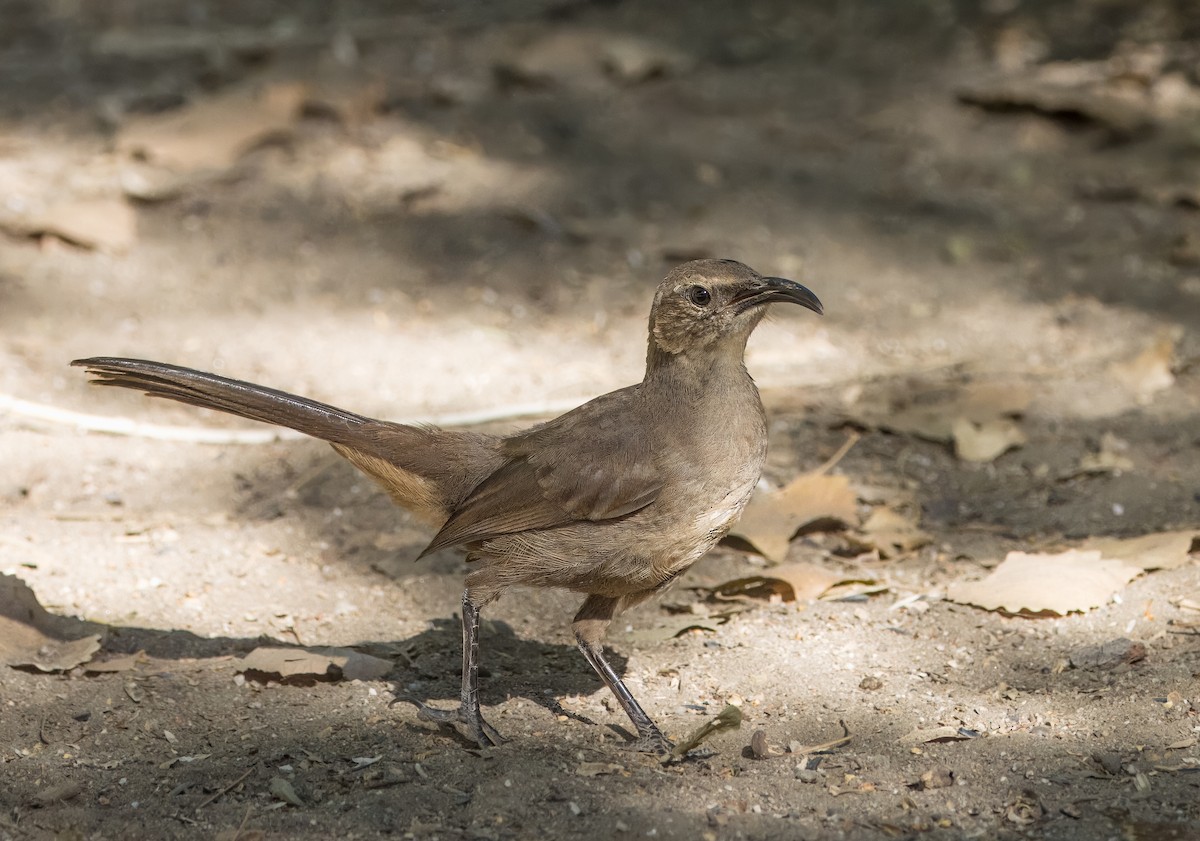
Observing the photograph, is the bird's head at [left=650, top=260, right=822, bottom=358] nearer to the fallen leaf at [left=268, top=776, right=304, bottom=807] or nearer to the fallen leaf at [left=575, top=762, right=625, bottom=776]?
the fallen leaf at [left=575, top=762, right=625, bottom=776]

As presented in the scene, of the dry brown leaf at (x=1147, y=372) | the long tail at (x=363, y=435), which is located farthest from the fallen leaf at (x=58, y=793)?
the dry brown leaf at (x=1147, y=372)

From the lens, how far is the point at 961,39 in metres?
9.20

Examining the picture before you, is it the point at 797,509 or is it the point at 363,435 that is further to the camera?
the point at 797,509

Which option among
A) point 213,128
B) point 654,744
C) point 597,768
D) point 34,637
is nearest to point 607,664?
point 654,744

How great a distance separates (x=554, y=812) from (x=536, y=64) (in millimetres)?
6346

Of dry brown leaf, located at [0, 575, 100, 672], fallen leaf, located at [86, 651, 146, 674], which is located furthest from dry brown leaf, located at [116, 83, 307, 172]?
fallen leaf, located at [86, 651, 146, 674]

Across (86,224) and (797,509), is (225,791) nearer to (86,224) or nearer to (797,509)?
(797,509)

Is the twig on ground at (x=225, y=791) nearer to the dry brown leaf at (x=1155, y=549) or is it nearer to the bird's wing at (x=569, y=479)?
the bird's wing at (x=569, y=479)

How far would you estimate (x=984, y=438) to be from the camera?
5.40m

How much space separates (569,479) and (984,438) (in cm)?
222

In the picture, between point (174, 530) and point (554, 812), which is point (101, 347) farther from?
point (554, 812)

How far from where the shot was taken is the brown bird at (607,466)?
147 inches

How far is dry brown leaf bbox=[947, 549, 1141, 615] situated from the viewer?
4.17 meters

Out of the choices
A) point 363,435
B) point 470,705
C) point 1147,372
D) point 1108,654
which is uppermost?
point 363,435
